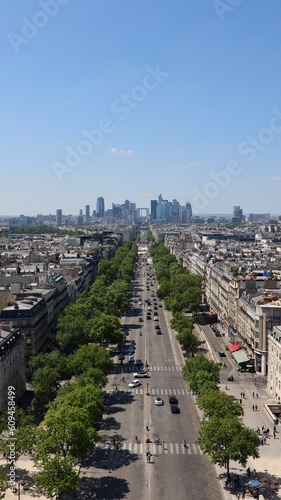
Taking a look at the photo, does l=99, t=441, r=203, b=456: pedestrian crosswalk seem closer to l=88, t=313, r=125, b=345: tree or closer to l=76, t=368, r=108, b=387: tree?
l=76, t=368, r=108, b=387: tree

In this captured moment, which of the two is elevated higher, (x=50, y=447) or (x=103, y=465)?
(x=50, y=447)

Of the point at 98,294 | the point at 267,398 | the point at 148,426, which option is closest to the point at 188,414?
the point at 148,426

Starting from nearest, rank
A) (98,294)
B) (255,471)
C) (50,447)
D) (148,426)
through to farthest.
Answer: (50,447), (255,471), (148,426), (98,294)

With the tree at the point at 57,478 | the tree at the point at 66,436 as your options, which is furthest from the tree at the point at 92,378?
the tree at the point at 57,478

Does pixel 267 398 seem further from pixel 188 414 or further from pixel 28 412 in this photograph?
pixel 28 412

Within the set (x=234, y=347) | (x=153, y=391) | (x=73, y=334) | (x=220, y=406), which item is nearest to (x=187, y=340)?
(x=234, y=347)

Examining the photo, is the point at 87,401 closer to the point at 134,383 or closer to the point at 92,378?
the point at 92,378

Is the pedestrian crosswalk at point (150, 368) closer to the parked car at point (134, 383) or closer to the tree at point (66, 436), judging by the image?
the parked car at point (134, 383)
